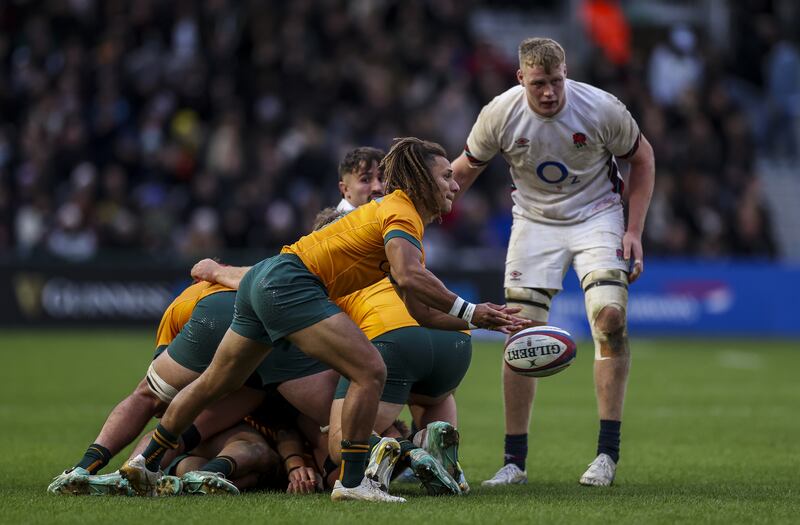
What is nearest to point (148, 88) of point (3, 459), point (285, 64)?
point (285, 64)

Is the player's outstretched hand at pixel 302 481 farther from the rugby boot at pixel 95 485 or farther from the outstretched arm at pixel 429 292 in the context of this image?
the outstretched arm at pixel 429 292

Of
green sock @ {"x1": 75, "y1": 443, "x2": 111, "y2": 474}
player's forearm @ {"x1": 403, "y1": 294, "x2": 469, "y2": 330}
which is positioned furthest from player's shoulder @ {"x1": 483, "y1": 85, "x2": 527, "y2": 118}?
green sock @ {"x1": 75, "y1": 443, "x2": 111, "y2": 474}

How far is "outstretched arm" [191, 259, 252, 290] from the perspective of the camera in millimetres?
7195

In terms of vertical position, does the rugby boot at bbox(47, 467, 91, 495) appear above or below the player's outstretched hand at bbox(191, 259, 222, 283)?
below

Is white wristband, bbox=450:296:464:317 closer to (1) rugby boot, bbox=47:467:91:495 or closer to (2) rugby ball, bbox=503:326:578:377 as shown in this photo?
(2) rugby ball, bbox=503:326:578:377

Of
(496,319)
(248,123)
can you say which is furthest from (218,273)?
(248,123)

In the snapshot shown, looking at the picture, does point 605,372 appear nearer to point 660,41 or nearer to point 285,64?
point 285,64

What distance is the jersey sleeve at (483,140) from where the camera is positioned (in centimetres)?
808

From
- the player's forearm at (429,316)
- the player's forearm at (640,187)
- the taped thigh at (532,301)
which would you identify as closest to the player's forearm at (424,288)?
the player's forearm at (429,316)

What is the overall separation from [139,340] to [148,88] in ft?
→ 14.7

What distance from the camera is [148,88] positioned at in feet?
68.9

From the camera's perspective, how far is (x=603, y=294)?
25.5ft

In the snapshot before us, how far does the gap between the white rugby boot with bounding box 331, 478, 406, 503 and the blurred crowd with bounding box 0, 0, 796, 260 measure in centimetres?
1352

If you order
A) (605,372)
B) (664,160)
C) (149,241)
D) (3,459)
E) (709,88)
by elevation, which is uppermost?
(709,88)
